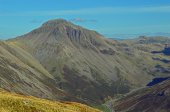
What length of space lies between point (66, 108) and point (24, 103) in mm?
13877

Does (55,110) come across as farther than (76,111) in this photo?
No

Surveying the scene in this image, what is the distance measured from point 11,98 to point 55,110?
9.54 meters

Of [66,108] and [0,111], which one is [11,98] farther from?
[66,108]

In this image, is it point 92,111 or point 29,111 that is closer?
point 29,111

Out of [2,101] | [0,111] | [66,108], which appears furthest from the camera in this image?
[66,108]

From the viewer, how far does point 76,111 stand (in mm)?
91438

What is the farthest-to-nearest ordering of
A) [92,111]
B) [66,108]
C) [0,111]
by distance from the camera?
[92,111] → [66,108] → [0,111]

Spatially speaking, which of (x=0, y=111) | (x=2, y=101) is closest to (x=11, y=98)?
(x=2, y=101)

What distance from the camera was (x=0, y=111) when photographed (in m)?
74.3

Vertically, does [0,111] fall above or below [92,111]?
above

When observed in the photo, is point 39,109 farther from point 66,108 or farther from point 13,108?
point 66,108

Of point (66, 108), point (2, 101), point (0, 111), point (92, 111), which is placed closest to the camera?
point (0, 111)

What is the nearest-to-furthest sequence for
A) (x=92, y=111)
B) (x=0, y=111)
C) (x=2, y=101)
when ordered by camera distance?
(x=0, y=111) → (x=2, y=101) → (x=92, y=111)

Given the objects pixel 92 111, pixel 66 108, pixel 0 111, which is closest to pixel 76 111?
pixel 66 108
